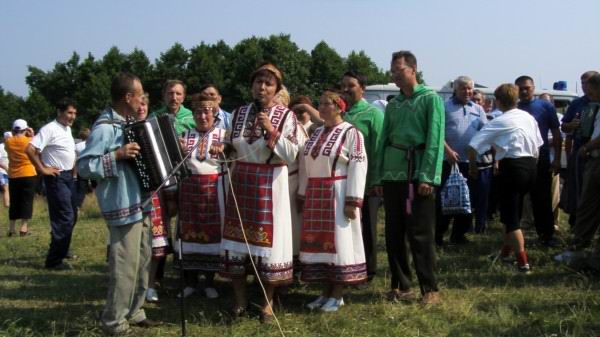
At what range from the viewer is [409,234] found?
16.0 ft

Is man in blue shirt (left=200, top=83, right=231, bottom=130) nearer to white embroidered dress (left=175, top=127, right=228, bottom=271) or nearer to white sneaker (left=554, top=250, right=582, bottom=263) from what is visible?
white embroidered dress (left=175, top=127, right=228, bottom=271)

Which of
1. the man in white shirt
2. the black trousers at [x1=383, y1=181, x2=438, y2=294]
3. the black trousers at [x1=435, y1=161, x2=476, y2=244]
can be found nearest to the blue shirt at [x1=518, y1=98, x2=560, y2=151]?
the black trousers at [x1=435, y1=161, x2=476, y2=244]

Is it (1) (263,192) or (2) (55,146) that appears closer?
(1) (263,192)

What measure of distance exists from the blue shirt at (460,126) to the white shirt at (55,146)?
15.1 feet

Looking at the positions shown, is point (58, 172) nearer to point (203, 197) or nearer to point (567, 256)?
point (203, 197)

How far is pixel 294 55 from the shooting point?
43000 millimetres

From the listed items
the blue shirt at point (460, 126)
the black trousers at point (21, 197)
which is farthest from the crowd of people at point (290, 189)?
the black trousers at point (21, 197)

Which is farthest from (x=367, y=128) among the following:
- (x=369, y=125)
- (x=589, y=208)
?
(x=589, y=208)

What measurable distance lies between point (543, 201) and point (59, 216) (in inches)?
220

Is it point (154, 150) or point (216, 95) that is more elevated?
point (216, 95)

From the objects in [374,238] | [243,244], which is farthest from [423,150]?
[243,244]

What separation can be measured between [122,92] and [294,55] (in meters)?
39.5

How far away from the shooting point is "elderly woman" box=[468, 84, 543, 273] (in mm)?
5871

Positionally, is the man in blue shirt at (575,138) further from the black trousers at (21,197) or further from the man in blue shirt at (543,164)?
the black trousers at (21,197)
